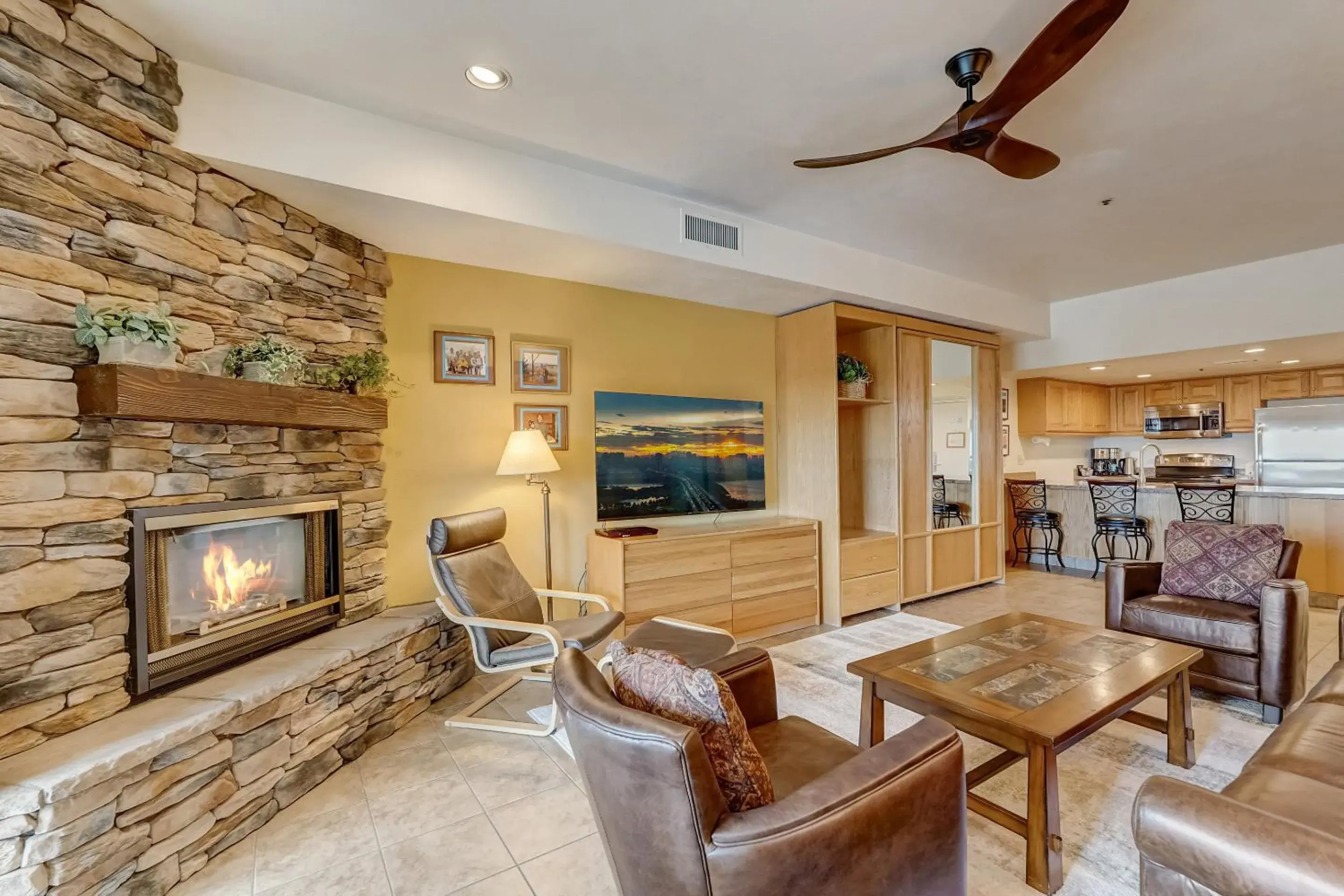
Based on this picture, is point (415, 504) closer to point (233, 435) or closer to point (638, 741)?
point (233, 435)

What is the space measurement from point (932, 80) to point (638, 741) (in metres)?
2.64

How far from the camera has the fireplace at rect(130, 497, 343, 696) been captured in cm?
202

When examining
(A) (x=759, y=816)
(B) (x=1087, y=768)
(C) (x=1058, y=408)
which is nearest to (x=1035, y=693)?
(B) (x=1087, y=768)

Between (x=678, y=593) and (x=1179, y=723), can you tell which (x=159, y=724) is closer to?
(x=678, y=593)

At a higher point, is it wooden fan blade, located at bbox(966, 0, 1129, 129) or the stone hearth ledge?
wooden fan blade, located at bbox(966, 0, 1129, 129)

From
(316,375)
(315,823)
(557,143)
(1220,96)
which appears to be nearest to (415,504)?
(316,375)

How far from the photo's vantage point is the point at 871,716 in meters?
2.19

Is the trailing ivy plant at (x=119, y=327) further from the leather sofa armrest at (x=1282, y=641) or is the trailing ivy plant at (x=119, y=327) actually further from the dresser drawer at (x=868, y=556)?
the leather sofa armrest at (x=1282, y=641)

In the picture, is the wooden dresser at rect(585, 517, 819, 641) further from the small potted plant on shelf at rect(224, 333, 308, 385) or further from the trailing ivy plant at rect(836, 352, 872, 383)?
the small potted plant on shelf at rect(224, 333, 308, 385)

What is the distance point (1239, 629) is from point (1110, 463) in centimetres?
550

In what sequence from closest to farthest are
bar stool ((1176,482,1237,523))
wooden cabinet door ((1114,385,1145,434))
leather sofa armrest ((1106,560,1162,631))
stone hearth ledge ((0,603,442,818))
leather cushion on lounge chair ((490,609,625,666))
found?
stone hearth ledge ((0,603,442,818)) < leather cushion on lounge chair ((490,609,625,666)) < leather sofa armrest ((1106,560,1162,631)) < bar stool ((1176,482,1237,523)) < wooden cabinet door ((1114,385,1145,434))

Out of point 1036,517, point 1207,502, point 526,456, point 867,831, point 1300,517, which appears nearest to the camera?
point 867,831

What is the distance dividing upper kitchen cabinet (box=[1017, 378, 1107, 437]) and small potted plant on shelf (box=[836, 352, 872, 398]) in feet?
11.1

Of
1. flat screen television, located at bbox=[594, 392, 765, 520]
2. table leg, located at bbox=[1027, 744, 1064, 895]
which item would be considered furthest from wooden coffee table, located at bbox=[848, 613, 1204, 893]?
flat screen television, located at bbox=[594, 392, 765, 520]
